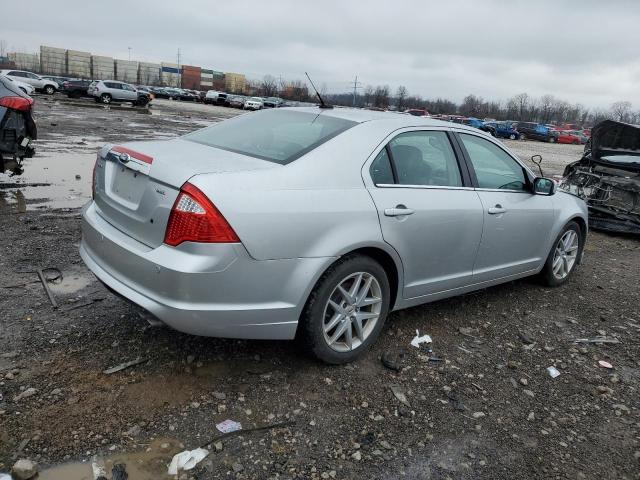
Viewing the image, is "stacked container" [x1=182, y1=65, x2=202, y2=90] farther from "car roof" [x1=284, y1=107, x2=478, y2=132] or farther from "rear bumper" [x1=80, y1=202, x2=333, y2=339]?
"rear bumper" [x1=80, y1=202, x2=333, y2=339]

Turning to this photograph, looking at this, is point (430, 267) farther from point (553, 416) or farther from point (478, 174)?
point (553, 416)

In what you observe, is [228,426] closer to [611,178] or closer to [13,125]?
[13,125]

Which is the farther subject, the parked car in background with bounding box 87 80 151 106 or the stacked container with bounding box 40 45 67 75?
the stacked container with bounding box 40 45 67 75

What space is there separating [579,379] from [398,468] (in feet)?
5.77

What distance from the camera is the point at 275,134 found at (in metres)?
3.62

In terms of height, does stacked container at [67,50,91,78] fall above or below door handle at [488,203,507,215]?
above

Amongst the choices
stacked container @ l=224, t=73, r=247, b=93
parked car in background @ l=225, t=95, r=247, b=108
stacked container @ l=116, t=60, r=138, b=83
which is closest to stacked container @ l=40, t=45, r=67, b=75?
stacked container @ l=116, t=60, r=138, b=83

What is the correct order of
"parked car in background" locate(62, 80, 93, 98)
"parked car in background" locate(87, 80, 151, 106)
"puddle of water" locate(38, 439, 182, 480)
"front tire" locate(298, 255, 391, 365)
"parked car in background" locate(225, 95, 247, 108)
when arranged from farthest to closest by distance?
"parked car in background" locate(225, 95, 247, 108)
"parked car in background" locate(62, 80, 93, 98)
"parked car in background" locate(87, 80, 151, 106)
"front tire" locate(298, 255, 391, 365)
"puddle of water" locate(38, 439, 182, 480)

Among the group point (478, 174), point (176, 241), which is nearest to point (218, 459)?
point (176, 241)

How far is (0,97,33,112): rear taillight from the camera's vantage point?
7047 mm

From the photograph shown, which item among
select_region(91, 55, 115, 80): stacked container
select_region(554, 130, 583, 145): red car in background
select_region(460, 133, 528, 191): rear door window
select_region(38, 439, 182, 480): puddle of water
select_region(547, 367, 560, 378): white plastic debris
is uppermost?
select_region(91, 55, 115, 80): stacked container

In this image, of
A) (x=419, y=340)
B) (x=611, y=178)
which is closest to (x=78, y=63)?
(x=611, y=178)

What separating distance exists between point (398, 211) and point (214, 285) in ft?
4.24

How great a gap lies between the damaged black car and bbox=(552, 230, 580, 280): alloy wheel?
2767 millimetres
